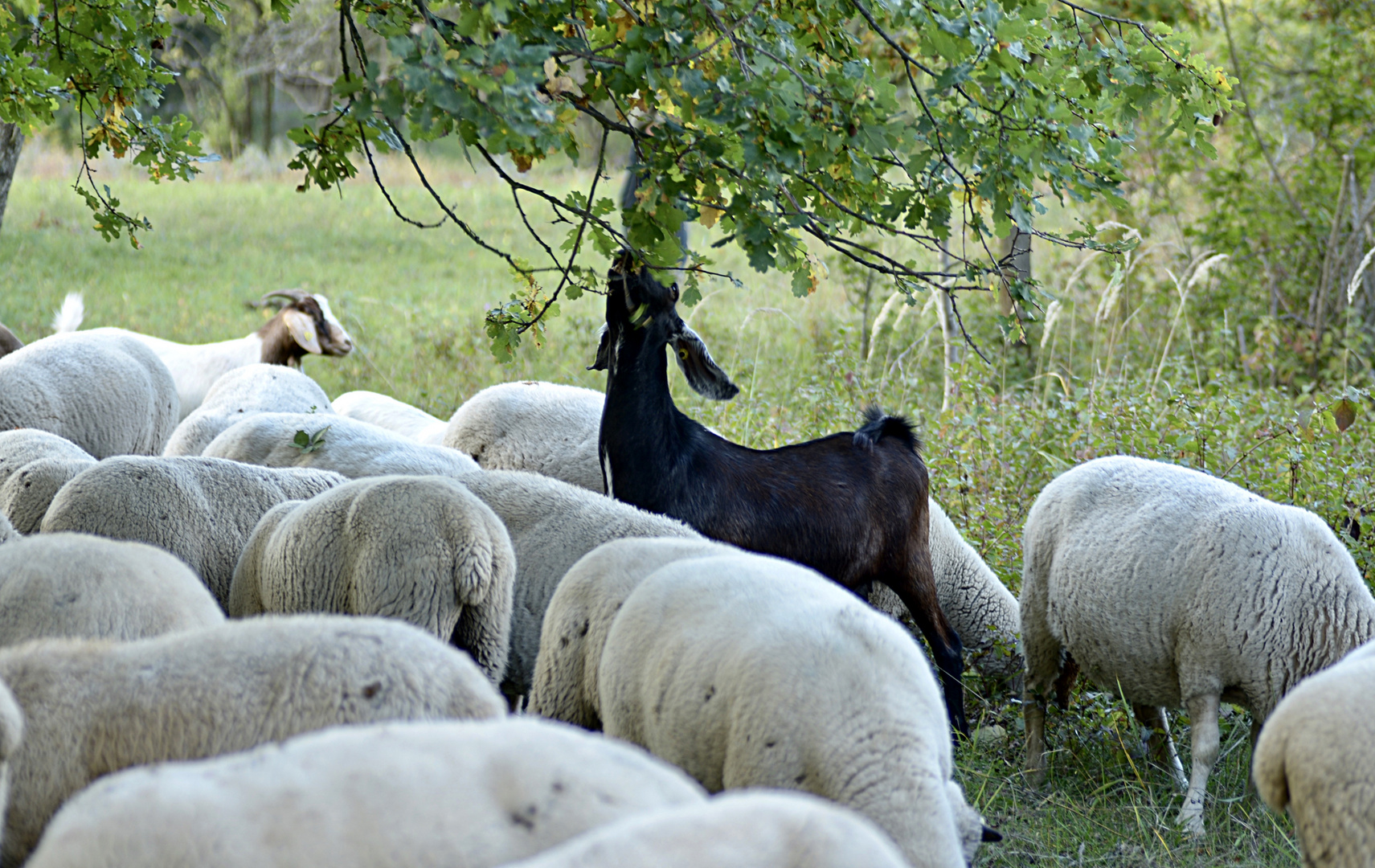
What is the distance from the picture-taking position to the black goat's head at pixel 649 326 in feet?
15.9

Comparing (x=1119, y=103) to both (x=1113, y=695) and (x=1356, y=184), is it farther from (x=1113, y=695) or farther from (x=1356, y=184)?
→ (x=1356, y=184)

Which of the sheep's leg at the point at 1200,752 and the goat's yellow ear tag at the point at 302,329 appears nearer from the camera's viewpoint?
the sheep's leg at the point at 1200,752

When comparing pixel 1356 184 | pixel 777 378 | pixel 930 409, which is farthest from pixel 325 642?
pixel 1356 184

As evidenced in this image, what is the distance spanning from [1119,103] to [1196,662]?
77.9 inches

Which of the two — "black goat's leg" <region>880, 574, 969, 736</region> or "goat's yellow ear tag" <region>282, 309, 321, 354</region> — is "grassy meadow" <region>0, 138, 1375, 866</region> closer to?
"black goat's leg" <region>880, 574, 969, 736</region>

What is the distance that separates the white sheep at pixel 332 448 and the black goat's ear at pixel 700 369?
108cm

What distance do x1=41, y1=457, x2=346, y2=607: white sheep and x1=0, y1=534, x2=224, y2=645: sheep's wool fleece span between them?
1.41m

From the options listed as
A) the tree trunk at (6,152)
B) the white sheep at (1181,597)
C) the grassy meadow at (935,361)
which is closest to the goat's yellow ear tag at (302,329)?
the grassy meadow at (935,361)

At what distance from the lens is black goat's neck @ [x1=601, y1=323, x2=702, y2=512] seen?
4852 mm

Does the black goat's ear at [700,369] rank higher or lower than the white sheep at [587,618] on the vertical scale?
higher

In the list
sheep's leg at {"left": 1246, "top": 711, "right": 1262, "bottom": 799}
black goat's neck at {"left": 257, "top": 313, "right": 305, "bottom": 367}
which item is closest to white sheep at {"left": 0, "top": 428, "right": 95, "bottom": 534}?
black goat's neck at {"left": 257, "top": 313, "right": 305, "bottom": 367}

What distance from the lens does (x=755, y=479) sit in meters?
5.04

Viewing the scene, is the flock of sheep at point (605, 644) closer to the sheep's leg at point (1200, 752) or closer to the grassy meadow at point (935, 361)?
the sheep's leg at point (1200, 752)

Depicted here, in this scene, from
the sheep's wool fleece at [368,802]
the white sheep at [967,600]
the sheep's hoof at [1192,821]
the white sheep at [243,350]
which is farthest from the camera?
the white sheep at [243,350]
